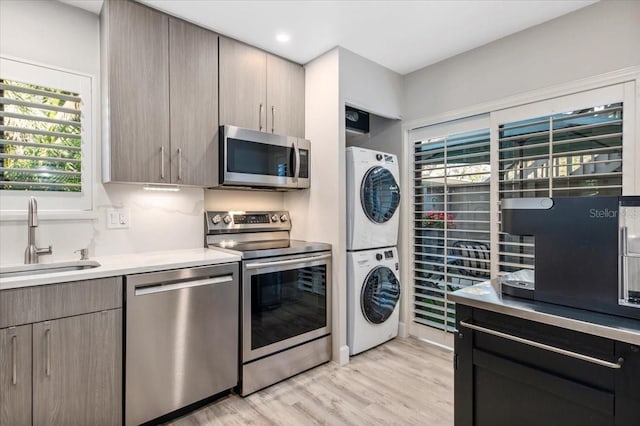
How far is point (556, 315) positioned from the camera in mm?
1157

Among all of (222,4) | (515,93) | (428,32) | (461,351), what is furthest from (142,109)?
(515,93)

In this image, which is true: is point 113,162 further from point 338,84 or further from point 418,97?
point 418,97

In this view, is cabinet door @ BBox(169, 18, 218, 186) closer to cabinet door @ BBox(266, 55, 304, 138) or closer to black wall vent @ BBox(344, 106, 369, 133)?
cabinet door @ BBox(266, 55, 304, 138)

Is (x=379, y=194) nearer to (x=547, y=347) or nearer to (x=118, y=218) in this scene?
(x=547, y=347)

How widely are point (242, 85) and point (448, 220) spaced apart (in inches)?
81.0

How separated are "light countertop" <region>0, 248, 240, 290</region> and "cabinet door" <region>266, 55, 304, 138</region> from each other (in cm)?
114

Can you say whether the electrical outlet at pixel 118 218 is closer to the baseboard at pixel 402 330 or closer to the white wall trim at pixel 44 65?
the white wall trim at pixel 44 65

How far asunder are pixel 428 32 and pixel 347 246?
1762mm

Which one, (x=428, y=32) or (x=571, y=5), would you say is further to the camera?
(x=428, y=32)

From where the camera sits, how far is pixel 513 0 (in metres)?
2.10

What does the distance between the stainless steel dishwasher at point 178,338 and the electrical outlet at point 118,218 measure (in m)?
0.66

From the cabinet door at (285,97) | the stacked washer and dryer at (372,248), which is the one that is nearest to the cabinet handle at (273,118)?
the cabinet door at (285,97)

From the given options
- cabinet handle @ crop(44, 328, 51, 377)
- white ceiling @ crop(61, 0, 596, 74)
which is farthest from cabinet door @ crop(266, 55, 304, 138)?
cabinet handle @ crop(44, 328, 51, 377)

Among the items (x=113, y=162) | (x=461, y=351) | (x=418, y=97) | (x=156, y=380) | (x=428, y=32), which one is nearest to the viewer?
(x=461, y=351)
